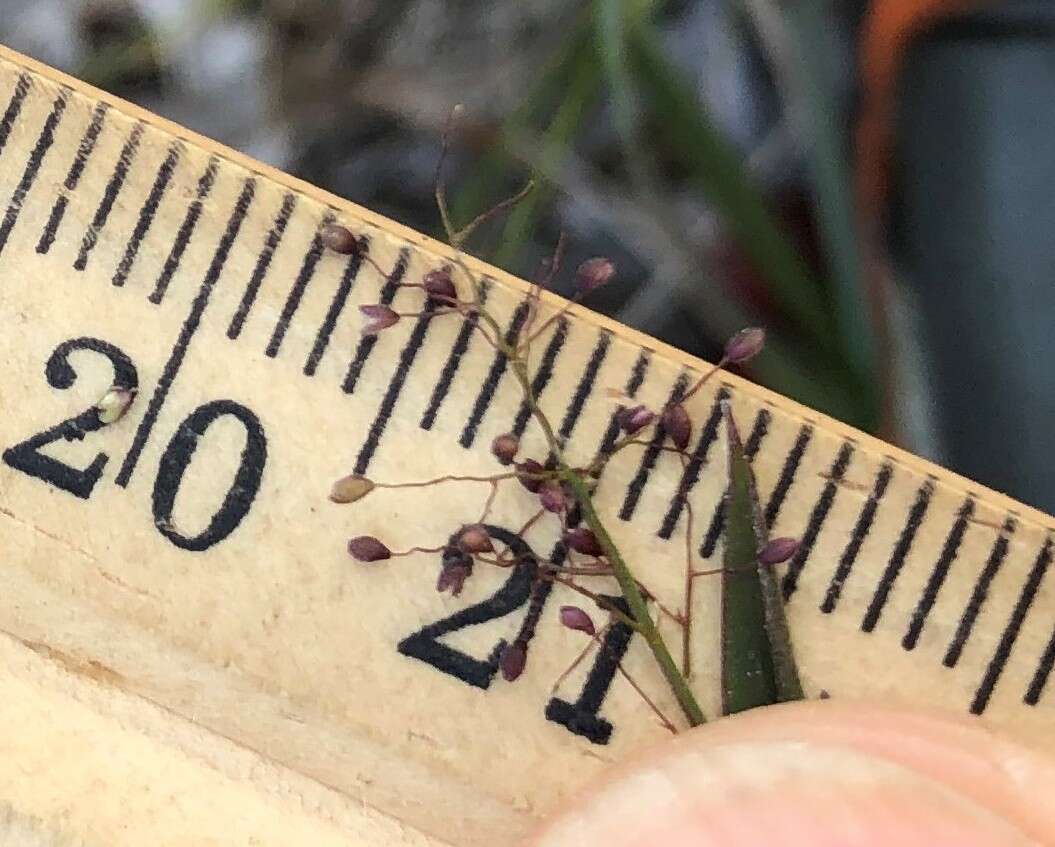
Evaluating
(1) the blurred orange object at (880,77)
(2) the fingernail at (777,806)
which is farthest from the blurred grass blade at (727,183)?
(2) the fingernail at (777,806)

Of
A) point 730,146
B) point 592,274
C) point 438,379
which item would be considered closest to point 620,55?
point 730,146

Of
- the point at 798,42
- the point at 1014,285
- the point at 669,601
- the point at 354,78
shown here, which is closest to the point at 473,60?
the point at 354,78

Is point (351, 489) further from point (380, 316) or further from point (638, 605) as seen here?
point (638, 605)

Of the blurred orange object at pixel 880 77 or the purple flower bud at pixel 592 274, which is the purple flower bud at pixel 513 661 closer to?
the purple flower bud at pixel 592 274

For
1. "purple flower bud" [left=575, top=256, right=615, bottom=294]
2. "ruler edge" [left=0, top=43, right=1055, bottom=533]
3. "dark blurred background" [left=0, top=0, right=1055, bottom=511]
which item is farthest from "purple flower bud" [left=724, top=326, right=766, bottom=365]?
"dark blurred background" [left=0, top=0, right=1055, bottom=511]

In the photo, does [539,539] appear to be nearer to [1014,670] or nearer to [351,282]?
[351,282]

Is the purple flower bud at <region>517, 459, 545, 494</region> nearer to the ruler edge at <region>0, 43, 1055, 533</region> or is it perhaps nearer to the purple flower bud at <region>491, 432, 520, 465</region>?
the purple flower bud at <region>491, 432, 520, 465</region>

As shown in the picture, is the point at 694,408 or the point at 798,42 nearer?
the point at 694,408
